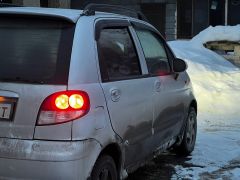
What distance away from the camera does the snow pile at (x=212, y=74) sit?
37.3 ft

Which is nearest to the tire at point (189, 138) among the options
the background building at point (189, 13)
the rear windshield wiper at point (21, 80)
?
the rear windshield wiper at point (21, 80)

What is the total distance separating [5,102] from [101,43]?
1.01m

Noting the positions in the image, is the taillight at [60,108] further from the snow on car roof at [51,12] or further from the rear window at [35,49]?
the snow on car roof at [51,12]

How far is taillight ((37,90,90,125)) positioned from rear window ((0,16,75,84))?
0.37 ft

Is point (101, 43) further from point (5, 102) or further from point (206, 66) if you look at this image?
point (206, 66)

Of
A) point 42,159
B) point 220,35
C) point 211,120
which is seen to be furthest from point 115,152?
point 220,35

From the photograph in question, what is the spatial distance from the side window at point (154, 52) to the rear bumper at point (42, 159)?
5.83ft

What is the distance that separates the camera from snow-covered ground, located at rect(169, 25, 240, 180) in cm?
677

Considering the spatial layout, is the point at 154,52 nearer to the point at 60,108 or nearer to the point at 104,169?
the point at 104,169

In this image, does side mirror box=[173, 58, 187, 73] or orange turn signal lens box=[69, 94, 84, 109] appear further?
side mirror box=[173, 58, 187, 73]

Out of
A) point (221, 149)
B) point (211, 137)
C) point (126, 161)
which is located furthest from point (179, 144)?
point (126, 161)

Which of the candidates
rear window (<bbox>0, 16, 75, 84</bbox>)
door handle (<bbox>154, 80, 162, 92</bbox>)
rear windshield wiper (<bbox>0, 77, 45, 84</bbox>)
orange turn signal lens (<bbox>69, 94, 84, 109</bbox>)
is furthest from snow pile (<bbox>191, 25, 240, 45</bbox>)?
rear windshield wiper (<bbox>0, 77, 45, 84</bbox>)

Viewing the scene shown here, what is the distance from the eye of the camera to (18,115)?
13.9 feet

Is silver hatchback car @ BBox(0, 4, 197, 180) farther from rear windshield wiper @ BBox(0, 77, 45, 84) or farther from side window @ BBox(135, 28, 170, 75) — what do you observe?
side window @ BBox(135, 28, 170, 75)
